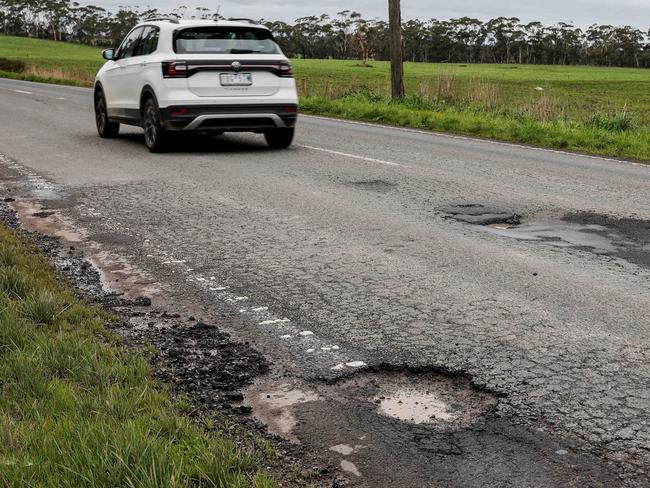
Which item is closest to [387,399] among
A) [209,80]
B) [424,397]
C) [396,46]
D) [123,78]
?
[424,397]

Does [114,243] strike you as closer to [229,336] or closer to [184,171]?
[229,336]

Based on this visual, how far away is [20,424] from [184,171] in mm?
7184

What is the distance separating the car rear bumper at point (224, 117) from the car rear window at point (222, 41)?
2.62 ft

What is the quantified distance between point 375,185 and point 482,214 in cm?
181

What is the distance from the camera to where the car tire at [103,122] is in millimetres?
13531

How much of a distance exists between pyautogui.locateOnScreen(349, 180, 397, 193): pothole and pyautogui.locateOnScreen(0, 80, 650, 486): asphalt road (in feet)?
0.07

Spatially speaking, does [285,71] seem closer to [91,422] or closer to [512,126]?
[512,126]

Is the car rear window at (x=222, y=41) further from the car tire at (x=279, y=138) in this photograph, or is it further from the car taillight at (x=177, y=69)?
the car tire at (x=279, y=138)

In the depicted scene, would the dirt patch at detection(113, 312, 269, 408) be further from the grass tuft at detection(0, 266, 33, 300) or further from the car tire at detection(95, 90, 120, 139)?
the car tire at detection(95, 90, 120, 139)

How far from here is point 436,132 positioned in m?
16.0

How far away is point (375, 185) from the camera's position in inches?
349

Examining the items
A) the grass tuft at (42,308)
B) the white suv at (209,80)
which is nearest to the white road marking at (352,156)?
the white suv at (209,80)

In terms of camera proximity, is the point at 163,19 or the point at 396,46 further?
the point at 396,46

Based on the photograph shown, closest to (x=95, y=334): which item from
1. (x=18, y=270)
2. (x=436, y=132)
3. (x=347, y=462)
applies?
(x=18, y=270)
